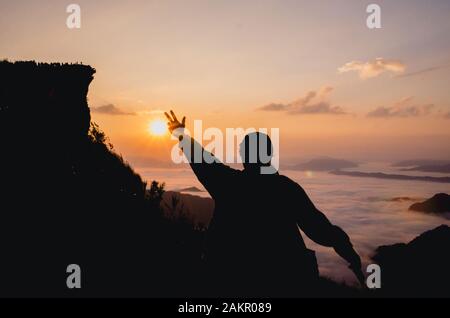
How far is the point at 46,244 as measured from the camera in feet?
29.3

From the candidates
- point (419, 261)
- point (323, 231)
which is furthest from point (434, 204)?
point (323, 231)

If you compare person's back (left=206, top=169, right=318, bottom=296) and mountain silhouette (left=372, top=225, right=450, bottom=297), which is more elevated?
person's back (left=206, top=169, right=318, bottom=296)

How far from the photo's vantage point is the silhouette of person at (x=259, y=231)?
4.01 m

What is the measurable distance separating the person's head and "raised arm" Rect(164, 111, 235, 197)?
0.20m

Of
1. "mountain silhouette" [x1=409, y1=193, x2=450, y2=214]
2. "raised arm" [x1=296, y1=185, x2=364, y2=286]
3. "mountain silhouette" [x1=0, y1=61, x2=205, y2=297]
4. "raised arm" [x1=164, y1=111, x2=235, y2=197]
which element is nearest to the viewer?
"raised arm" [x1=296, y1=185, x2=364, y2=286]

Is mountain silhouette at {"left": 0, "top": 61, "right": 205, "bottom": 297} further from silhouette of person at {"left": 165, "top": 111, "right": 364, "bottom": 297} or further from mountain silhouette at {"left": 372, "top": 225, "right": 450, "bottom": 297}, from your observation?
mountain silhouette at {"left": 372, "top": 225, "right": 450, "bottom": 297}

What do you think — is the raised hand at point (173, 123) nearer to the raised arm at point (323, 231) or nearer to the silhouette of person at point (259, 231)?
the silhouette of person at point (259, 231)

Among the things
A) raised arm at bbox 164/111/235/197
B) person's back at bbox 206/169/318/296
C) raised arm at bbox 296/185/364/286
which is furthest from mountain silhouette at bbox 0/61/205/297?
raised arm at bbox 296/185/364/286

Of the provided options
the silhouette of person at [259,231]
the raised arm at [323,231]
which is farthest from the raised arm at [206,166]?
the raised arm at [323,231]

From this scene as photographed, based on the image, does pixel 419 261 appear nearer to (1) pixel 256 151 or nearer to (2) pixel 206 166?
(1) pixel 256 151

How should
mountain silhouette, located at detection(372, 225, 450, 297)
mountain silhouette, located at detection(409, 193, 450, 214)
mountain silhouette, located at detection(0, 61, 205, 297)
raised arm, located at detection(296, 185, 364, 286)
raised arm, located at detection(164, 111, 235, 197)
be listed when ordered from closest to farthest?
raised arm, located at detection(296, 185, 364, 286)
raised arm, located at detection(164, 111, 235, 197)
mountain silhouette, located at detection(0, 61, 205, 297)
mountain silhouette, located at detection(372, 225, 450, 297)
mountain silhouette, located at detection(409, 193, 450, 214)

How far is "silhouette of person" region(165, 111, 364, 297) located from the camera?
401cm

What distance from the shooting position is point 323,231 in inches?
157

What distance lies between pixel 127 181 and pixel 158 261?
455 centimetres
